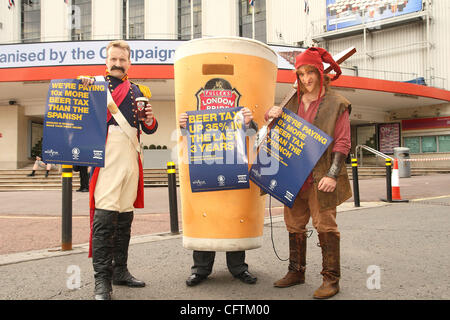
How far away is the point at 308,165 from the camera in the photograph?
2.55m

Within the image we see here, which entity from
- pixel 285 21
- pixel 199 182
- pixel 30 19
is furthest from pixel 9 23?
pixel 199 182

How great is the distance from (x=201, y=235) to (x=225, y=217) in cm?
24

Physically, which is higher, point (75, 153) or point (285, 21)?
point (285, 21)

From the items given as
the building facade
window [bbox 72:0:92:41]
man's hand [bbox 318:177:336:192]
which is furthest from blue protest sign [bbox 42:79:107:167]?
window [bbox 72:0:92:41]

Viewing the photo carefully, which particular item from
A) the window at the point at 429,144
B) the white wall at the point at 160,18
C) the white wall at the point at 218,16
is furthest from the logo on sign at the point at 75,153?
the window at the point at 429,144

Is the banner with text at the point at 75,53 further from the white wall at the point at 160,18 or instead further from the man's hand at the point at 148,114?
the man's hand at the point at 148,114

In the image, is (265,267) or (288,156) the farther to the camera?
(265,267)

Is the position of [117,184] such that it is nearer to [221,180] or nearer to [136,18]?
[221,180]

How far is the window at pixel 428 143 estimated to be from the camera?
73.8 feet

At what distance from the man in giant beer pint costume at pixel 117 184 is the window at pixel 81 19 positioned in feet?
81.6

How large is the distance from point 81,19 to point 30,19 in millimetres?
3468

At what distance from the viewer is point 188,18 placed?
81.3ft

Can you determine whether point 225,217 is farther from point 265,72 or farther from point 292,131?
point 265,72
